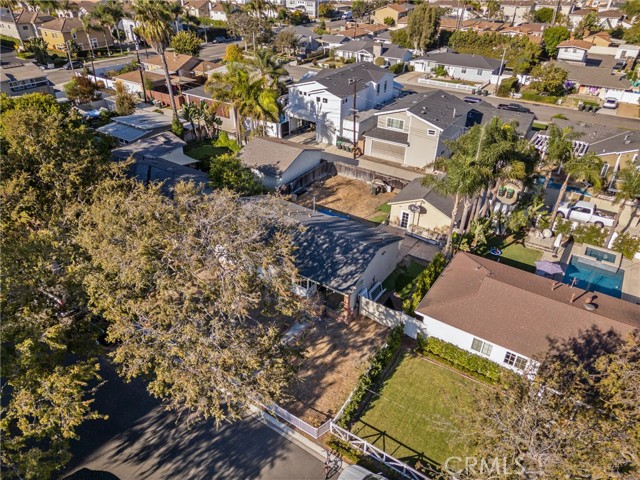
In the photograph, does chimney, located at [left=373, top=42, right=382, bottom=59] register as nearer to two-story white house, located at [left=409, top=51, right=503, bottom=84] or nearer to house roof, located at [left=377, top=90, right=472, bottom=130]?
two-story white house, located at [left=409, top=51, right=503, bottom=84]

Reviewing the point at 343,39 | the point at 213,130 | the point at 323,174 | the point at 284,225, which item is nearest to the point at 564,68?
the point at 343,39

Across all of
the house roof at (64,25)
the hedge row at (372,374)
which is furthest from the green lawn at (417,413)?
the house roof at (64,25)

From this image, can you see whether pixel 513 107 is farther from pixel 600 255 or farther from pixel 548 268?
pixel 548 268

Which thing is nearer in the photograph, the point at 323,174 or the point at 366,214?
the point at 366,214

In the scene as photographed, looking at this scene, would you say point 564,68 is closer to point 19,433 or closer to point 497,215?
point 497,215

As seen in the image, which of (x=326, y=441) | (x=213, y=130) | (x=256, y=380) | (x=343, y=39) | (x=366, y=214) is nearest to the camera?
(x=256, y=380)

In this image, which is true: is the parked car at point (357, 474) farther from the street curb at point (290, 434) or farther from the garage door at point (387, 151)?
the garage door at point (387, 151)
